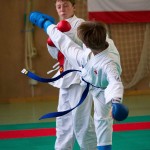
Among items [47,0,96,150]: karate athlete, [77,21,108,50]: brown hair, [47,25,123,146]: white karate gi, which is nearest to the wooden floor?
[47,0,96,150]: karate athlete

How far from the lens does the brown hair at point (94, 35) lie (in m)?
2.51

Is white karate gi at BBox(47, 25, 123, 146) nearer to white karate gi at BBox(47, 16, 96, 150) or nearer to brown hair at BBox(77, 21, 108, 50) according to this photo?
brown hair at BBox(77, 21, 108, 50)

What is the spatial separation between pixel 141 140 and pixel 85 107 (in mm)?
1356

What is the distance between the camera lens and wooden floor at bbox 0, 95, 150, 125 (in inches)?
227

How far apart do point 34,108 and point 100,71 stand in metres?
4.03

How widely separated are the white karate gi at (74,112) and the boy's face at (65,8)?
0.14 feet

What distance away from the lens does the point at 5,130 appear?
5.02 meters

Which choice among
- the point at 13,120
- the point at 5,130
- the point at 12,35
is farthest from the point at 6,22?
the point at 5,130

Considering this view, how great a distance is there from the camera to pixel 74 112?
10.5ft

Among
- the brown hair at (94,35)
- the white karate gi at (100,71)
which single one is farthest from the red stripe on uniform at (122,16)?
the brown hair at (94,35)

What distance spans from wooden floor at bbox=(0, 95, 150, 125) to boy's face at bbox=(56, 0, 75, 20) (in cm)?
262

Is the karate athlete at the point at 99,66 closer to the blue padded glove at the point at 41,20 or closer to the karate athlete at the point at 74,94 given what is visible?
the blue padded glove at the point at 41,20

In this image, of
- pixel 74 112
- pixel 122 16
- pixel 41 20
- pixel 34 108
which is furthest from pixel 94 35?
pixel 122 16

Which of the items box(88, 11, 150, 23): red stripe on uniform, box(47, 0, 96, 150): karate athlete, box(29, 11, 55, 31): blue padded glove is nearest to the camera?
box(29, 11, 55, 31): blue padded glove
